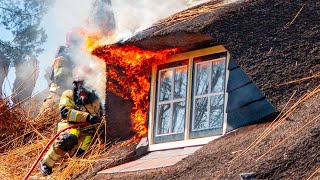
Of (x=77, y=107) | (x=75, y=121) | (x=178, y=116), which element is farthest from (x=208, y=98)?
(x=77, y=107)

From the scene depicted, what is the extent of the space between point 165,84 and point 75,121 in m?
1.70

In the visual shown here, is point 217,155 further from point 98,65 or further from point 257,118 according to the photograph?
point 98,65

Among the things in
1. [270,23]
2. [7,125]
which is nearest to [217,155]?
[270,23]

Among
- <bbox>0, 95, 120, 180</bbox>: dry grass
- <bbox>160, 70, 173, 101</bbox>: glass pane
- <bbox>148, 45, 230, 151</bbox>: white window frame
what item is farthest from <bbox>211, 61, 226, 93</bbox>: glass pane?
<bbox>0, 95, 120, 180</bbox>: dry grass

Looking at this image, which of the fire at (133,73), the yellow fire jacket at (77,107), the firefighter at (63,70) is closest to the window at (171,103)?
the fire at (133,73)

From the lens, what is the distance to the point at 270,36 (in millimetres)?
9445

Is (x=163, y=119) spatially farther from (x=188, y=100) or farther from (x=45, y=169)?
(x=45, y=169)

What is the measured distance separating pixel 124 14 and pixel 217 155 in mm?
4082

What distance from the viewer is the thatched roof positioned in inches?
356

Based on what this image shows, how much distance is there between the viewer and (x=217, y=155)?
8852 mm

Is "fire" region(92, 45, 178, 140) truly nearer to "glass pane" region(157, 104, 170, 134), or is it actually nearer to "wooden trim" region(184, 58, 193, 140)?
"glass pane" region(157, 104, 170, 134)

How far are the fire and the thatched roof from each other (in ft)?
4.00

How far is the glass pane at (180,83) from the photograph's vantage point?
10961 millimetres

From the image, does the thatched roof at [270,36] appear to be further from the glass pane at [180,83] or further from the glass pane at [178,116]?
the glass pane at [178,116]
